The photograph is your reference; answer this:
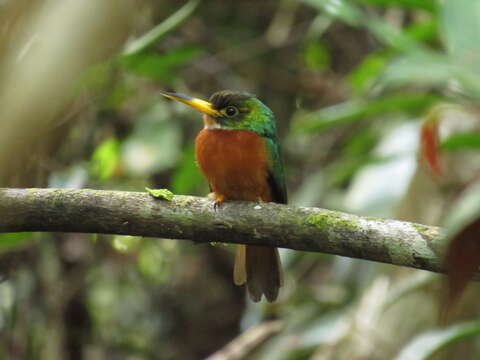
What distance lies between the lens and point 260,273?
2.39 metres

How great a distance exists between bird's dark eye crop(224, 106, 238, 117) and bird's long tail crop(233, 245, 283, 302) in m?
0.50

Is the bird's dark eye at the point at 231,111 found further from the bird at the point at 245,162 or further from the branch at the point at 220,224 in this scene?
the branch at the point at 220,224

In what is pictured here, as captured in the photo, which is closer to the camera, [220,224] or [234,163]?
[220,224]

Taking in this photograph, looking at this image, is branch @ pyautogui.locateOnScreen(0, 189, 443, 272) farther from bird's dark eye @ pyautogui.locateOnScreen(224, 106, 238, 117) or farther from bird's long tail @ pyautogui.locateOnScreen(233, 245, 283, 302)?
bird's dark eye @ pyautogui.locateOnScreen(224, 106, 238, 117)

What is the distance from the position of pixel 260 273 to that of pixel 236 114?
0.60m

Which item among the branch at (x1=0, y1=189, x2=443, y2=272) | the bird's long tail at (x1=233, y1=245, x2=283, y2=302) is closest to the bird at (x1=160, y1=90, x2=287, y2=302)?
the bird's long tail at (x1=233, y1=245, x2=283, y2=302)

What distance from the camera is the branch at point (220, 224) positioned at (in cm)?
156

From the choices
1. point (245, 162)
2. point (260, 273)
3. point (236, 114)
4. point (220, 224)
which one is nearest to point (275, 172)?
point (245, 162)

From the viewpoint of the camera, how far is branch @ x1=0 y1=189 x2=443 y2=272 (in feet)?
5.12

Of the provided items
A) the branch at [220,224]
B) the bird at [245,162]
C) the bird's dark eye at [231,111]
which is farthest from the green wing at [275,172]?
the branch at [220,224]

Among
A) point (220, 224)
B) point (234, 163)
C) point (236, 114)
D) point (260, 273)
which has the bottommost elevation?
point (220, 224)

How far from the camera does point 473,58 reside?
1504 millimetres

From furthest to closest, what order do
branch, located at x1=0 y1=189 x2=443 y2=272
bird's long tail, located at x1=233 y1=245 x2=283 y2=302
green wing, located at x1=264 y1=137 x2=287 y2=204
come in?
green wing, located at x1=264 y1=137 x2=287 y2=204, bird's long tail, located at x1=233 y1=245 x2=283 y2=302, branch, located at x1=0 y1=189 x2=443 y2=272

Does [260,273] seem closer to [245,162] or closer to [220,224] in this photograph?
[245,162]
